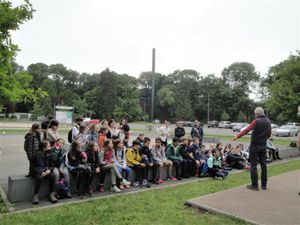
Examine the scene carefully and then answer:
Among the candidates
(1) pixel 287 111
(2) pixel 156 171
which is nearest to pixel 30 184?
(2) pixel 156 171

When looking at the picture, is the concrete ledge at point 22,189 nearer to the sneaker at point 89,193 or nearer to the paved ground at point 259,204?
the sneaker at point 89,193

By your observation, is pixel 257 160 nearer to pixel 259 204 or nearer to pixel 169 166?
pixel 259 204

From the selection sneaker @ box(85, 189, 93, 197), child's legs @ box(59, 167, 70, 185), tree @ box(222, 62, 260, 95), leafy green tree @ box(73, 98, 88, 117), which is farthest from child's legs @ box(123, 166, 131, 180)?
tree @ box(222, 62, 260, 95)

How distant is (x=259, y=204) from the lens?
5324 mm

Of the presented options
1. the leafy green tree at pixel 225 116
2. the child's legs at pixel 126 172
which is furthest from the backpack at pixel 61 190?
the leafy green tree at pixel 225 116

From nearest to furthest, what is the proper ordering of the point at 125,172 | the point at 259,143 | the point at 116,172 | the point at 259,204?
the point at 259,204, the point at 259,143, the point at 116,172, the point at 125,172

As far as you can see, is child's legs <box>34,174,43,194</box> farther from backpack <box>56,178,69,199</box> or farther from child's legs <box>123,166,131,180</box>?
child's legs <box>123,166,131,180</box>

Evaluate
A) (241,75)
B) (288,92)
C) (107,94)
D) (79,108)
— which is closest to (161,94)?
(107,94)

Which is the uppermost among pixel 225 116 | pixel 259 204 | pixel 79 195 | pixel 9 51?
pixel 9 51

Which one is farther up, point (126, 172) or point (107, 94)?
point (107, 94)

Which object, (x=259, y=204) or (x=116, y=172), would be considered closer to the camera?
(x=259, y=204)

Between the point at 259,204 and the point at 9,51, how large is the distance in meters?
5.90

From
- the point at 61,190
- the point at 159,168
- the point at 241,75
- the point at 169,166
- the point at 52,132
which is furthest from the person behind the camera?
the point at 241,75

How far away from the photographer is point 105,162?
6754 millimetres
